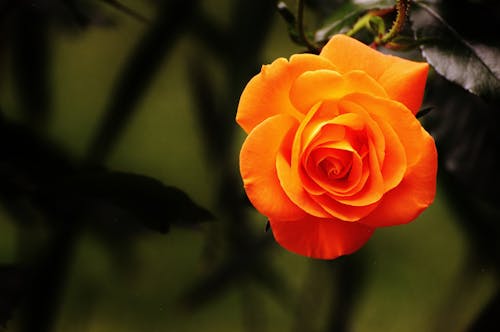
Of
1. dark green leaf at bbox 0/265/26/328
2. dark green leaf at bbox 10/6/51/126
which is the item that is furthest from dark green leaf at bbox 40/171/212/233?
dark green leaf at bbox 10/6/51/126

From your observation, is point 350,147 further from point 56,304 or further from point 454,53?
point 56,304

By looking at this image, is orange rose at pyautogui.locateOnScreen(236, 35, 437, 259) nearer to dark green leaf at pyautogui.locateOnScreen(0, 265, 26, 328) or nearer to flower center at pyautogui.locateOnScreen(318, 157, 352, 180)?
flower center at pyautogui.locateOnScreen(318, 157, 352, 180)

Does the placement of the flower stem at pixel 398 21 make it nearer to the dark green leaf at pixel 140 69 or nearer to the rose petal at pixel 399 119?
the rose petal at pixel 399 119

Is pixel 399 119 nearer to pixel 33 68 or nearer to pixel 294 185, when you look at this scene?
pixel 294 185

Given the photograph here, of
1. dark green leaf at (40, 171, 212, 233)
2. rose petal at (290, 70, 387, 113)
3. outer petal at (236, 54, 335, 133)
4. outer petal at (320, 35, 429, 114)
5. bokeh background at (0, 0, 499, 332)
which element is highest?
outer petal at (320, 35, 429, 114)

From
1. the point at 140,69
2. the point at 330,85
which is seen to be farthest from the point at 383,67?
the point at 140,69

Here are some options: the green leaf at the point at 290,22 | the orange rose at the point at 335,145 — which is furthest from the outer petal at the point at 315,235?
the green leaf at the point at 290,22
